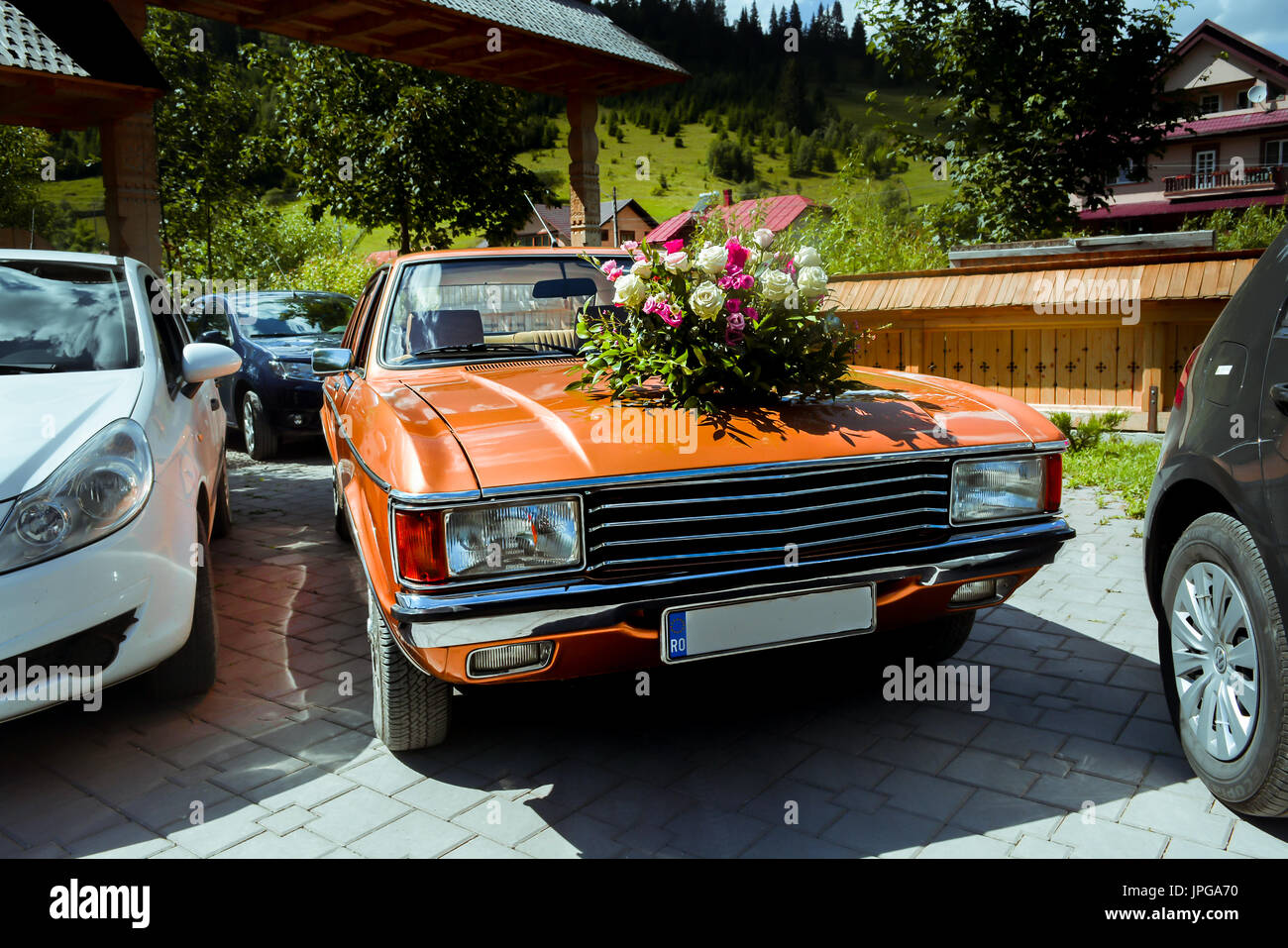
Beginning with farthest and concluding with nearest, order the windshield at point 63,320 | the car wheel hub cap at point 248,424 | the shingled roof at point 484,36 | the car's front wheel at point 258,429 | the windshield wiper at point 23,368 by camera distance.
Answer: the car wheel hub cap at point 248,424, the car's front wheel at point 258,429, the shingled roof at point 484,36, the windshield at point 63,320, the windshield wiper at point 23,368

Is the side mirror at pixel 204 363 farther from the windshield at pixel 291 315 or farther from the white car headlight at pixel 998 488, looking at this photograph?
the windshield at pixel 291 315

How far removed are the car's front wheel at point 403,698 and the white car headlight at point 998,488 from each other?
1.80 m

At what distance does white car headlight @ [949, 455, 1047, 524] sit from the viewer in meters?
3.15

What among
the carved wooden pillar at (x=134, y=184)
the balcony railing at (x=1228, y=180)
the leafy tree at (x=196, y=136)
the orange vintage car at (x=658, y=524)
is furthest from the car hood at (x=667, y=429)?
the balcony railing at (x=1228, y=180)

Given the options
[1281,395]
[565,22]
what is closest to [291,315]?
[565,22]

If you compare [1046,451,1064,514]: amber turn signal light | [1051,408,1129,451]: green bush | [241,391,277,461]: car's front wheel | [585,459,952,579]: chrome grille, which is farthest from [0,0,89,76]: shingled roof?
[1051,408,1129,451]: green bush

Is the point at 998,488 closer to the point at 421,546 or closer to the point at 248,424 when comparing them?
the point at 421,546

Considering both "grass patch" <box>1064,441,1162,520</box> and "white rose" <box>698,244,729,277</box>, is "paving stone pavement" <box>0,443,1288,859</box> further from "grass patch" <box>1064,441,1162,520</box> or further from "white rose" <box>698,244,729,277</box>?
"grass patch" <box>1064,441,1162,520</box>

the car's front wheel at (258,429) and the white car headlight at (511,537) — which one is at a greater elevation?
the white car headlight at (511,537)

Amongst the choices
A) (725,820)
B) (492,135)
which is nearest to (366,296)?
(725,820)

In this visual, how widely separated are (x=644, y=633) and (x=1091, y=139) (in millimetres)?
19525

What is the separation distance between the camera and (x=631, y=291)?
334 centimetres

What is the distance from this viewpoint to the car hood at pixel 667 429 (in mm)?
2740

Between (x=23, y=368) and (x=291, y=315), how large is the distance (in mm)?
7317
